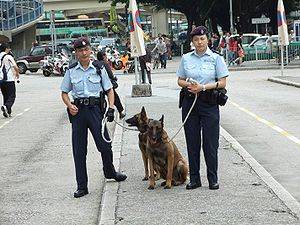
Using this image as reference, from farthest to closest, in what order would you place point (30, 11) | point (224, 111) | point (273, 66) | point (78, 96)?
1. point (30, 11)
2. point (273, 66)
3. point (224, 111)
4. point (78, 96)

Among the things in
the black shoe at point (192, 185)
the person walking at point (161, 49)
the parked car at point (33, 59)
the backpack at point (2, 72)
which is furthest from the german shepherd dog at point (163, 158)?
the parked car at point (33, 59)

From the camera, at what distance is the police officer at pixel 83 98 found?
7.84 m

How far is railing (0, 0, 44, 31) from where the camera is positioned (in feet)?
187

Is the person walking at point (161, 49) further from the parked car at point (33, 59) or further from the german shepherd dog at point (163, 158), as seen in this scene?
the german shepherd dog at point (163, 158)

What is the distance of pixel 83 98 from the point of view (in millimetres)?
7855

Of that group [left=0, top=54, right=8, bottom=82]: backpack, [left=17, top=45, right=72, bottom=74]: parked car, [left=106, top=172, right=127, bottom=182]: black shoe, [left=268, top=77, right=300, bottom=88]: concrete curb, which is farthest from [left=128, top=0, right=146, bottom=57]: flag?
Answer: [left=17, top=45, right=72, bottom=74]: parked car

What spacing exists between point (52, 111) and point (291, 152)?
9.29m

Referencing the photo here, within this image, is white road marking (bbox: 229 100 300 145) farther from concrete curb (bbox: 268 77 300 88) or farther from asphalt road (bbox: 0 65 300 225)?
concrete curb (bbox: 268 77 300 88)

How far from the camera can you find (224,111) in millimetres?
17094

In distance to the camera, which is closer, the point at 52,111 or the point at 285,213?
the point at 285,213

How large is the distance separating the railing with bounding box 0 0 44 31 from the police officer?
49.3 metres

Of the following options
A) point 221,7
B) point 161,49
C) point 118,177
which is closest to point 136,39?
point 118,177

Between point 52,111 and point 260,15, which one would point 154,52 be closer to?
point 52,111

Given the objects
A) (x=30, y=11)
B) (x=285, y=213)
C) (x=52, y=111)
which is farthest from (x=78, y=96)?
(x=30, y=11)
